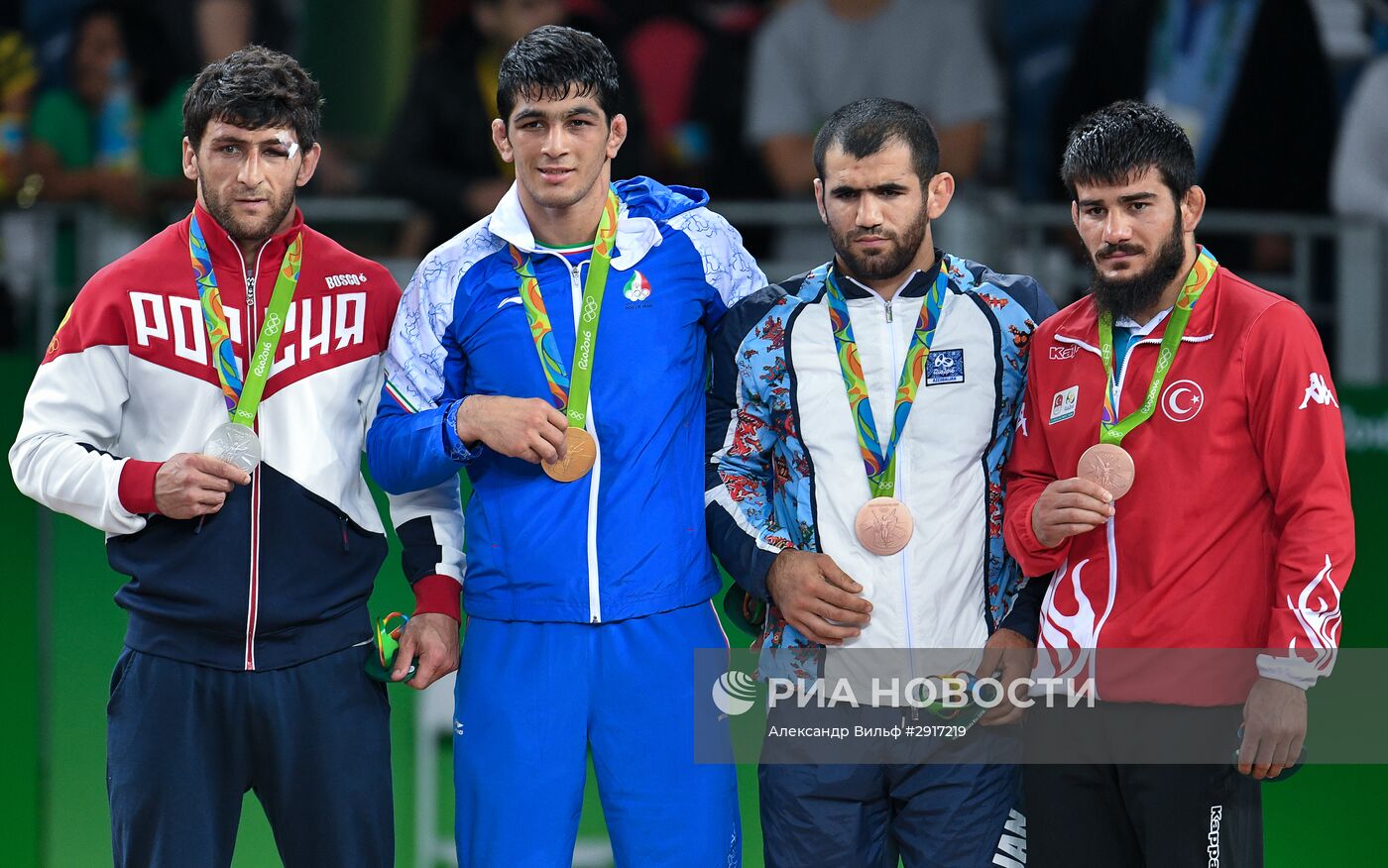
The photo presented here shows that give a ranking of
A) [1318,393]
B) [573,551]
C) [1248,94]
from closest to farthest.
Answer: [1318,393], [573,551], [1248,94]

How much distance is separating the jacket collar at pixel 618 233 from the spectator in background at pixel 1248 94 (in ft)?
11.4

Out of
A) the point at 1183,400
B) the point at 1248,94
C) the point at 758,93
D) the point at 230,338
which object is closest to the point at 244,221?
the point at 230,338

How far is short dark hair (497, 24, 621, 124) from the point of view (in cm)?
348

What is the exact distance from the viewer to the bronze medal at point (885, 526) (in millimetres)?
3334

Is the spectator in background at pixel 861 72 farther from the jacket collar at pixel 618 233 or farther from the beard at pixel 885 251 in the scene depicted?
the beard at pixel 885 251

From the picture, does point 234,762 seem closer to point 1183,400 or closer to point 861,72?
point 1183,400

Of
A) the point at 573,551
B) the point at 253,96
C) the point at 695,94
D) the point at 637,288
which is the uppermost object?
the point at 695,94

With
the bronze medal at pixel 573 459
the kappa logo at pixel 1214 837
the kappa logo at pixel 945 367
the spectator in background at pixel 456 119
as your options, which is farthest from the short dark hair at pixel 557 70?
the spectator in background at pixel 456 119

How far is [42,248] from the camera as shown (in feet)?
17.9

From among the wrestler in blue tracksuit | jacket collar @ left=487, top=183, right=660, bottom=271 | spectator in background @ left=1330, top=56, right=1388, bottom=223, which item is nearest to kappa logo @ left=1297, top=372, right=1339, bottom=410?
the wrestler in blue tracksuit

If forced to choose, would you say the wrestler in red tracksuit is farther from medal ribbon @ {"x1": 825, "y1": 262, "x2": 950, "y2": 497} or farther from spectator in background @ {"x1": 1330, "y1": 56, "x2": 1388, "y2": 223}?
spectator in background @ {"x1": 1330, "y1": 56, "x2": 1388, "y2": 223}

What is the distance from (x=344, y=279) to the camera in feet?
11.8

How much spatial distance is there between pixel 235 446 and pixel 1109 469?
1.76 metres

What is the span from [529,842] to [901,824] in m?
0.79
